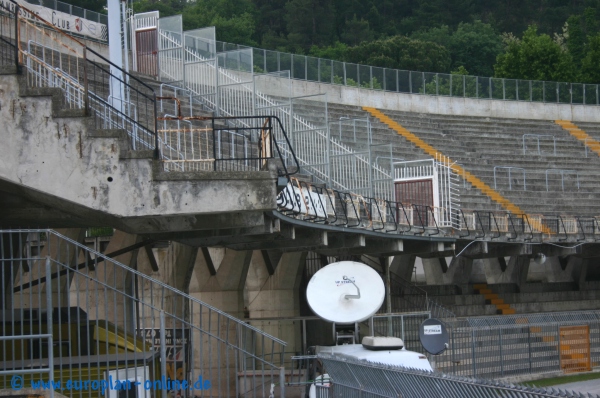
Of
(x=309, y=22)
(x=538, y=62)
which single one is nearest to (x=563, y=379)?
(x=538, y=62)

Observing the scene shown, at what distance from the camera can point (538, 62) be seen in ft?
220

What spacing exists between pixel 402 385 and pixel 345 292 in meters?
8.23

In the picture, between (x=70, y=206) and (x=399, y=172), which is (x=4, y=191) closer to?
(x=70, y=206)

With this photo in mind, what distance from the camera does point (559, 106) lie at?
5025 cm

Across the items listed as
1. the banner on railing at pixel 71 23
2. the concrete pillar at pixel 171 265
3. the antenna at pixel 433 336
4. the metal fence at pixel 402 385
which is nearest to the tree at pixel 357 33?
the banner on railing at pixel 71 23

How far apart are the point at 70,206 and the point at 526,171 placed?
91.1ft

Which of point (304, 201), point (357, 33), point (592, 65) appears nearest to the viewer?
point (304, 201)

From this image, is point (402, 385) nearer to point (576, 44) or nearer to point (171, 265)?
point (171, 265)

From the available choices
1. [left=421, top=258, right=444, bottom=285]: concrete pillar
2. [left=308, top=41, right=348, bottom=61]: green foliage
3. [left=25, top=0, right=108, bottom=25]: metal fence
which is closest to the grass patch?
[left=421, top=258, right=444, bottom=285]: concrete pillar

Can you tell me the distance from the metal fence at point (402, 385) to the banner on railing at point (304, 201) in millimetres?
5084

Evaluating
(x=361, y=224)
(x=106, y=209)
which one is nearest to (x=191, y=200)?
(x=106, y=209)

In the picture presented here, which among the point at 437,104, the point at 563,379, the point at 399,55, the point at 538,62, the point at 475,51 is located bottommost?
the point at 563,379

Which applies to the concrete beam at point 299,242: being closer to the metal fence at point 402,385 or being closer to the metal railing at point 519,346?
the metal railing at point 519,346

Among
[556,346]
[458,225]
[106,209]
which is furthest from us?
[458,225]
